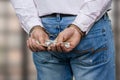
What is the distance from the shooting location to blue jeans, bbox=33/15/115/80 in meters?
1.40

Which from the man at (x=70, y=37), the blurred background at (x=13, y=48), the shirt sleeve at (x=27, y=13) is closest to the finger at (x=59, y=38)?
the man at (x=70, y=37)

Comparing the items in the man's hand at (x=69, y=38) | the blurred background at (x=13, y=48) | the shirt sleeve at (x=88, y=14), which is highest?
the shirt sleeve at (x=88, y=14)

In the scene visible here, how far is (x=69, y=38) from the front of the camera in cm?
134

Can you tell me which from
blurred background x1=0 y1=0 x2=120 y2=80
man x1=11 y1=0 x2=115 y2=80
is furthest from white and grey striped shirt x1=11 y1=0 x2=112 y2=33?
blurred background x1=0 y1=0 x2=120 y2=80

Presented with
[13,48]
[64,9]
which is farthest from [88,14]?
[13,48]

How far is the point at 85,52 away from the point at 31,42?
18 cm

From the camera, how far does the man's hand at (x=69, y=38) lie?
1.32 metres

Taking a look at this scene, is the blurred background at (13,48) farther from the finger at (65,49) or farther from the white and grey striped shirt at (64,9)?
the finger at (65,49)

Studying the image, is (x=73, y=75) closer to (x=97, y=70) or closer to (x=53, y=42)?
(x=97, y=70)

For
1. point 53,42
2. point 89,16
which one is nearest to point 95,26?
point 89,16

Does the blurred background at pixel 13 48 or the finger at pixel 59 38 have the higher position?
the finger at pixel 59 38

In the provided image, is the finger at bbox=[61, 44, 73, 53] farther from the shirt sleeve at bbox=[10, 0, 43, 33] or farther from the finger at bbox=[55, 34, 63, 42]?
the shirt sleeve at bbox=[10, 0, 43, 33]

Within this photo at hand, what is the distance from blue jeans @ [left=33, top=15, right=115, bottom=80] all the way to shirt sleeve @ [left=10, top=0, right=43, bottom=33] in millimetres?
35

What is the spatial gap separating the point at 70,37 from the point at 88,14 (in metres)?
0.10
